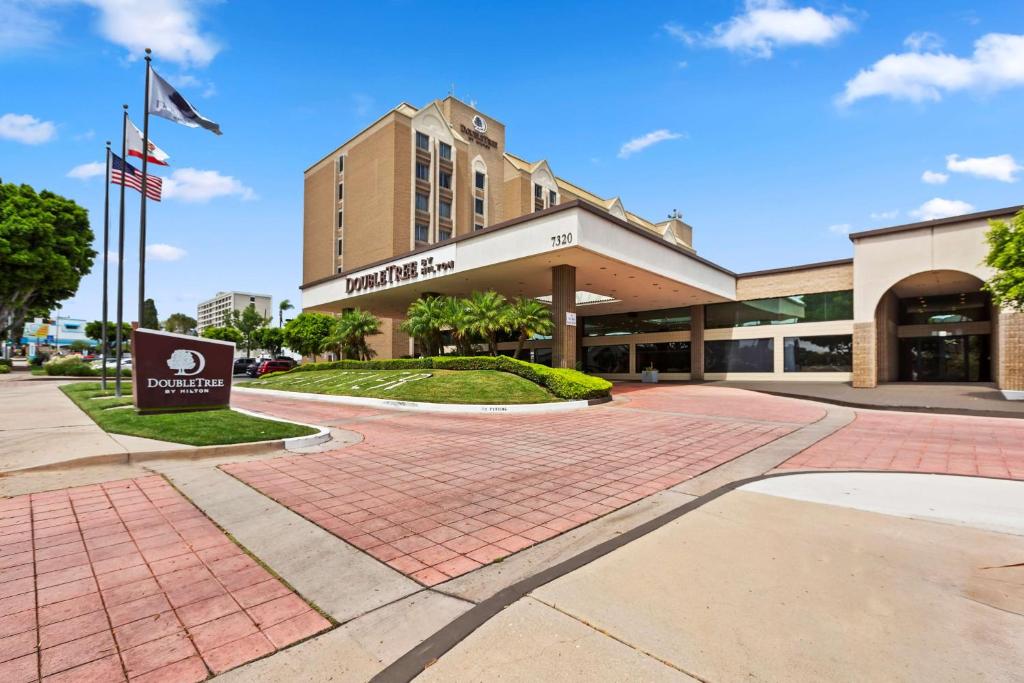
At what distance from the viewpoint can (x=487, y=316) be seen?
22.9 m

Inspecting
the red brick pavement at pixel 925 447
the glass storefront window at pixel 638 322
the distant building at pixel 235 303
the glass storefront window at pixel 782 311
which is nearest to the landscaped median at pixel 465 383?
the red brick pavement at pixel 925 447

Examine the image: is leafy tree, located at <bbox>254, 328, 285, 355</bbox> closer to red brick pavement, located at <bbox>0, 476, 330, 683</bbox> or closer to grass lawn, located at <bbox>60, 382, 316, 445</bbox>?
grass lawn, located at <bbox>60, 382, 316, 445</bbox>

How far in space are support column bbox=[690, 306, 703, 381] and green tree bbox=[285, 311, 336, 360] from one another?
3307 centimetres

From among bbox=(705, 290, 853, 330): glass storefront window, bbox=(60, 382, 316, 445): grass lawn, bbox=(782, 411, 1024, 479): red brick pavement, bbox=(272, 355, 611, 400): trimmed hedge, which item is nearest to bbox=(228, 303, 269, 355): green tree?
bbox=(272, 355, 611, 400): trimmed hedge

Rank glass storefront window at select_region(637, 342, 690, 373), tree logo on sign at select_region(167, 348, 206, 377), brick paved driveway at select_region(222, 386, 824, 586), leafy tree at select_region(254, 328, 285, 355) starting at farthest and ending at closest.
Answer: leafy tree at select_region(254, 328, 285, 355) < glass storefront window at select_region(637, 342, 690, 373) < tree logo on sign at select_region(167, 348, 206, 377) < brick paved driveway at select_region(222, 386, 824, 586)

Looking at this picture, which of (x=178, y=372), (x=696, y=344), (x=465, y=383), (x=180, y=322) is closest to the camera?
(x=178, y=372)

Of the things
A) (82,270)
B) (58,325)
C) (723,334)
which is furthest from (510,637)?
(58,325)

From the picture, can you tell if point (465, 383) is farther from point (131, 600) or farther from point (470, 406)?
point (131, 600)

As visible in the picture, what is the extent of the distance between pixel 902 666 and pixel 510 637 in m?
2.22

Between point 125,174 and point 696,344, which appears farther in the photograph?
point 696,344

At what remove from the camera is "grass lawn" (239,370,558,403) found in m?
17.2

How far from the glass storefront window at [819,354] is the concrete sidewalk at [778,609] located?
26179 millimetres

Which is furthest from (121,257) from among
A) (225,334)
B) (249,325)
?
(249,325)

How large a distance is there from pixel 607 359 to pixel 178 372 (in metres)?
30.9
